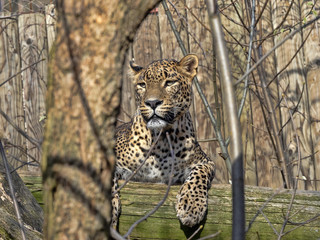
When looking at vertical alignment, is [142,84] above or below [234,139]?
above

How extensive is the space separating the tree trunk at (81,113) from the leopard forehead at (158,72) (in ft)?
8.89

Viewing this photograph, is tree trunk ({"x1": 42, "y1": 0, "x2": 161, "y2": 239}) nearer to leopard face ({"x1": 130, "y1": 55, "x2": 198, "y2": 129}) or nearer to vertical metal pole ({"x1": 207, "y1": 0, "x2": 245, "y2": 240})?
vertical metal pole ({"x1": 207, "y1": 0, "x2": 245, "y2": 240})

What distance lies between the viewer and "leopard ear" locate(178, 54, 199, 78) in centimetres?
450

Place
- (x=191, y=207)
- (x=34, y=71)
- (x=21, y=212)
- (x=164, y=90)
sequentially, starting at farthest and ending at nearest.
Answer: (x=34, y=71) < (x=164, y=90) < (x=191, y=207) < (x=21, y=212)

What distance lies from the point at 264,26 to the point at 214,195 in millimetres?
2364

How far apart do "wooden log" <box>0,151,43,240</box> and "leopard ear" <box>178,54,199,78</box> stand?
1.56 m

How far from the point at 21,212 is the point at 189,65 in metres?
1.82

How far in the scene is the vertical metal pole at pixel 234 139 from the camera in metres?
1.36

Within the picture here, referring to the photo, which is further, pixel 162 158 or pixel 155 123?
pixel 162 158

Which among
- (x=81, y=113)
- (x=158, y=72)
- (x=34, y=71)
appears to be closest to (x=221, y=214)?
(x=158, y=72)

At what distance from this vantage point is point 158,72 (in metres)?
4.38

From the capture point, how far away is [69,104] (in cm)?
163

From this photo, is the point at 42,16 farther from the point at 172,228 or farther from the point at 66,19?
the point at 66,19

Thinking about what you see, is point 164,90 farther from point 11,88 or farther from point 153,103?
point 11,88
